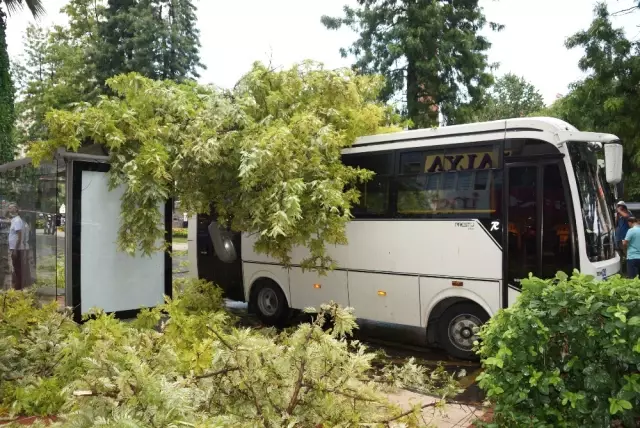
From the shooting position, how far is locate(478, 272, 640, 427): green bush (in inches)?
137

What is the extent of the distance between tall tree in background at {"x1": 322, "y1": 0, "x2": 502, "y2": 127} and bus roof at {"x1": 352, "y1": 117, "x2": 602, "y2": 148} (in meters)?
11.7

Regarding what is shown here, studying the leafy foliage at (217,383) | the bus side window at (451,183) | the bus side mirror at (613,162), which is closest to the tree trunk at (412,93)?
the bus side window at (451,183)

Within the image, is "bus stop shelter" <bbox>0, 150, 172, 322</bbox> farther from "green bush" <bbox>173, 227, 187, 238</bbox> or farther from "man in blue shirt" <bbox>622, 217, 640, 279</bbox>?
"green bush" <bbox>173, 227, 187, 238</bbox>

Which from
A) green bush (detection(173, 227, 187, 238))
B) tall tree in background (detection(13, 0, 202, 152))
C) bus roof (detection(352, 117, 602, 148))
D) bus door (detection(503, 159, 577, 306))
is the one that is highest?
tall tree in background (detection(13, 0, 202, 152))

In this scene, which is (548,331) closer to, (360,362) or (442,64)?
(360,362)

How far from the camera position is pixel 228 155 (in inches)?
283

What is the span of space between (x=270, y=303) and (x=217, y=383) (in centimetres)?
646

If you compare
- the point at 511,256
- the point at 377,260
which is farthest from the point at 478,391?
the point at 377,260

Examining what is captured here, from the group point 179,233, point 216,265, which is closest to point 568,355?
point 216,265

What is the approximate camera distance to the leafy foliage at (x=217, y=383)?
2947 millimetres

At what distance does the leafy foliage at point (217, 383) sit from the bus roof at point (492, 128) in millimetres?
3806

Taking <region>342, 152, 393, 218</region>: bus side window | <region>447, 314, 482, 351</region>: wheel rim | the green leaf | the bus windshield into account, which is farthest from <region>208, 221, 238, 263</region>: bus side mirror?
the green leaf

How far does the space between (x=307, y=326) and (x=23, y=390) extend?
2626 mm

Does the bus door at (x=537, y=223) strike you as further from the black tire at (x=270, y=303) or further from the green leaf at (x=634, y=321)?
the black tire at (x=270, y=303)
